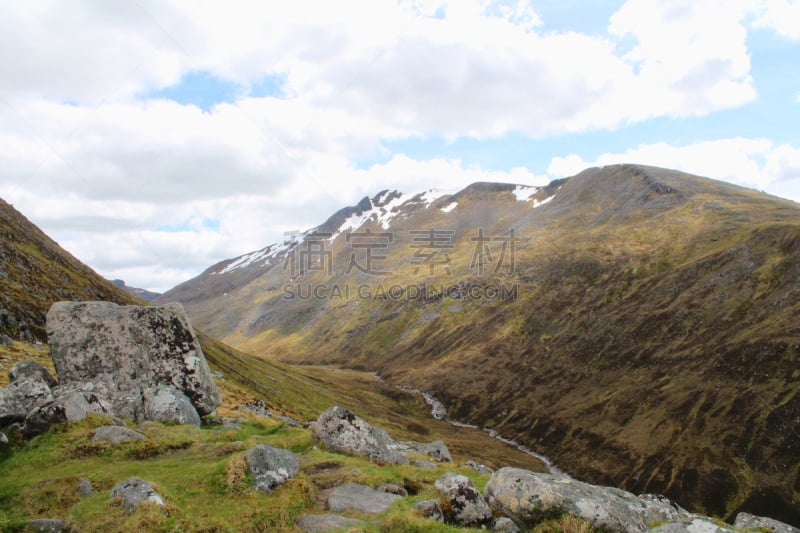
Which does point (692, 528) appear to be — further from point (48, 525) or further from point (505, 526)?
point (48, 525)

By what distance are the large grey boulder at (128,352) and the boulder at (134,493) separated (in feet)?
38.1

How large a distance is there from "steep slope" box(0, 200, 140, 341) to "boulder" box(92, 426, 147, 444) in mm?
30638

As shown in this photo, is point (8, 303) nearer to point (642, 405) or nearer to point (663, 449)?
point (663, 449)

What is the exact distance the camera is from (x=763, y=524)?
76.0ft

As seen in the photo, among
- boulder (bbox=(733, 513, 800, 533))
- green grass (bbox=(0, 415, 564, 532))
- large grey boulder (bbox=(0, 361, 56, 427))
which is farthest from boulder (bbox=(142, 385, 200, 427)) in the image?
boulder (bbox=(733, 513, 800, 533))

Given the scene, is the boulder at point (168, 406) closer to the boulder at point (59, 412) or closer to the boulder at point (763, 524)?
the boulder at point (59, 412)

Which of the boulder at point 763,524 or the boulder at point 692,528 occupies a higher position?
the boulder at point 692,528

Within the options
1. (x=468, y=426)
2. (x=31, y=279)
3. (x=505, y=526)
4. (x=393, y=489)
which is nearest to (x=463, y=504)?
(x=505, y=526)

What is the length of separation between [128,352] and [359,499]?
17.6 m

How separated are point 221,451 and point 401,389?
119813mm

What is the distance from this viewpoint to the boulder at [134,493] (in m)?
12.3

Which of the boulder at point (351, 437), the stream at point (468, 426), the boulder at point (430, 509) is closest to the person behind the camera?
the boulder at point (430, 509)

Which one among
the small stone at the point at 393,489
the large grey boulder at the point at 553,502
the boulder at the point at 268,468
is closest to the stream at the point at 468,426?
the small stone at the point at 393,489

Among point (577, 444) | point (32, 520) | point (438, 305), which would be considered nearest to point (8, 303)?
point (32, 520)
